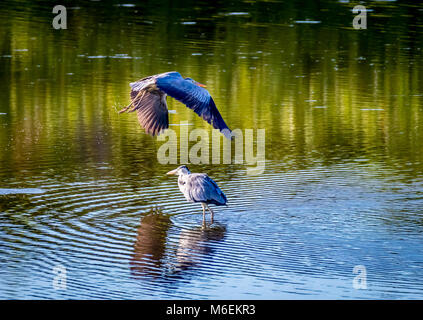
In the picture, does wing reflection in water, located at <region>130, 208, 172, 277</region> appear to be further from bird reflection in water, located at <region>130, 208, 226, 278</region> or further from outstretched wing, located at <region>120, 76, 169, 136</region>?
outstretched wing, located at <region>120, 76, 169, 136</region>

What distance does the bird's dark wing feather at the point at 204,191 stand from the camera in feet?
39.0

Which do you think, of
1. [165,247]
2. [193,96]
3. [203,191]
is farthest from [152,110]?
[165,247]

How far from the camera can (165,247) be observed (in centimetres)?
1082

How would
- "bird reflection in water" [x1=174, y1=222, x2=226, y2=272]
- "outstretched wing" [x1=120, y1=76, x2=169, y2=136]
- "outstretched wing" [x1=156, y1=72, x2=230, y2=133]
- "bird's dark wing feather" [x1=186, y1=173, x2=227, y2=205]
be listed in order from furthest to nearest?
"outstretched wing" [x1=120, y1=76, x2=169, y2=136] < "bird's dark wing feather" [x1=186, y1=173, x2=227, y2=205] < "outstretched wing" [x1=156, y1=72, x2=230, y2=133] < "bird reflection in water" [x1=174, y1=222, x2=226, y2=272]

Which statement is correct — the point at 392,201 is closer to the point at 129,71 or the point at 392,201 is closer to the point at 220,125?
the point at 220,125

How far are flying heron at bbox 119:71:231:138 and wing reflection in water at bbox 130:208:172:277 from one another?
4.24 feet

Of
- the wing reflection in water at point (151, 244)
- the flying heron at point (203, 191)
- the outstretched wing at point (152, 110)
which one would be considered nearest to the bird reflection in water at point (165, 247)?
the wing reflection in water at point (151, 244)

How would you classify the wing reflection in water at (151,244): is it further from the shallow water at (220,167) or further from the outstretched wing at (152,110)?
the outstretched wing at (152,110)

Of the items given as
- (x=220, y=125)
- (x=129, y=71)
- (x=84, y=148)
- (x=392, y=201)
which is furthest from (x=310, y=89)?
(x=220, y=125)

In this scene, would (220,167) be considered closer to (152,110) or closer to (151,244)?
(152,110)

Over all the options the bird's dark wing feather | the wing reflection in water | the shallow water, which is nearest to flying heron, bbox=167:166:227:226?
the bird's dark wing feather

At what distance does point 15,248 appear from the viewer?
34.6 feet

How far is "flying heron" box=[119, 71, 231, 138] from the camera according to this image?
11.4 meters

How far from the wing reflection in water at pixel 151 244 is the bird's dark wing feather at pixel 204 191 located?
475 millimetres
